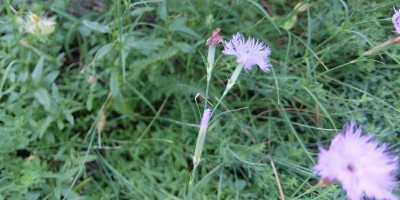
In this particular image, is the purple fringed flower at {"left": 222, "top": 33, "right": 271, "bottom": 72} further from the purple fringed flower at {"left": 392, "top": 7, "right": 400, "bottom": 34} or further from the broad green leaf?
the broad green leaf

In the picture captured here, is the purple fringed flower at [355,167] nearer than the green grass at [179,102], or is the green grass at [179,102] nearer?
the purple fringed flower at [355,167]

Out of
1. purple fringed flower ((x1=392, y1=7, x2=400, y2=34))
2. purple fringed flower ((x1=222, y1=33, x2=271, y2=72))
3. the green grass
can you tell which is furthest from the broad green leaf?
purple fringed flower ((x1=392, y1=7, x2=400, y2=34))

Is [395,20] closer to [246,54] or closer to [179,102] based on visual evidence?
[246,54]

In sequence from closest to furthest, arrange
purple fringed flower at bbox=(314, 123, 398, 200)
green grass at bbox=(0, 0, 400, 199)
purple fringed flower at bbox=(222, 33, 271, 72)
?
1. purple fringed flower at bbox=(314, 123, 398, 200)
2. purple fringed flower at bbox=(222, 33, 271, 72)
3. green grass at bbox=(0, 0, 400, 199)

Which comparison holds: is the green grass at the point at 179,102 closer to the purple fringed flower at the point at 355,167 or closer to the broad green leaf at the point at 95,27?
the broad green leaf at the point at 95,27

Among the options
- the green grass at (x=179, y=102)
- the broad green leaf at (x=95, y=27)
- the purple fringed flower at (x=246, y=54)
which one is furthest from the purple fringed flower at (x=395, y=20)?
the broad green leaf at (x=95, y=27)
